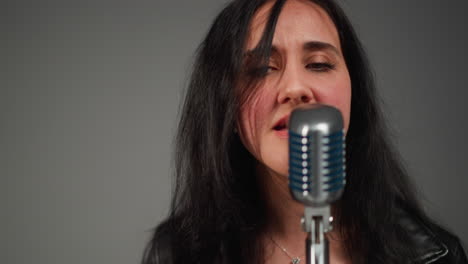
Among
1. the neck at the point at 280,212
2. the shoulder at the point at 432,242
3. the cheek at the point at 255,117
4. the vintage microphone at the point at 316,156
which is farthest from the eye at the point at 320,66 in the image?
the shoulder at the point at 432,242

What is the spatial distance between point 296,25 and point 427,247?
0.91 meters

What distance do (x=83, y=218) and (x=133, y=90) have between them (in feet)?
2.55

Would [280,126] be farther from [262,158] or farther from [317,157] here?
[317,157]

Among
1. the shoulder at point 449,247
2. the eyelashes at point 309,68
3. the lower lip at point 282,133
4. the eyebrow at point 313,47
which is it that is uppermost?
the eyebrow at point 313,47

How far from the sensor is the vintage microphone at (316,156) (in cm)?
110

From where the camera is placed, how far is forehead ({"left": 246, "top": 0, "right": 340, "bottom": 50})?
A: 5.62 feet

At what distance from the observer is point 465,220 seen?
312 centimetres

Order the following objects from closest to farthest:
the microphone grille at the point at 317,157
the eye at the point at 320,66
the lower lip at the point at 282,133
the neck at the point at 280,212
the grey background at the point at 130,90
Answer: the microphone grille at the point at 317,157 < the lower lip at the point at 282,133 < the eye at the point at 320,66 < the neck at the point at 280,212 < the grey background at the point at 130,90

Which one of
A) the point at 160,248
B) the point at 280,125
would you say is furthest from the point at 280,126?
the point at 160,248

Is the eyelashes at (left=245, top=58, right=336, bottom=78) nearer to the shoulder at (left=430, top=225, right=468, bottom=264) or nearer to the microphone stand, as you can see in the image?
the microphone stand

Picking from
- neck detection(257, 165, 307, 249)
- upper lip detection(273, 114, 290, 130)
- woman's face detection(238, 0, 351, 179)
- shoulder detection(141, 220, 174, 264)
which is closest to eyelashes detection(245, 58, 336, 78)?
woman's face detection(238, 0, 351, 179)

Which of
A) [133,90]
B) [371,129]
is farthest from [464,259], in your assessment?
[133,90]

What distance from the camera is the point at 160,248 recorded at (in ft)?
6.57

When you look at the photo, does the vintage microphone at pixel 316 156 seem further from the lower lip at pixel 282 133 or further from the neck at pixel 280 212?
the neck at pixel 280 212
